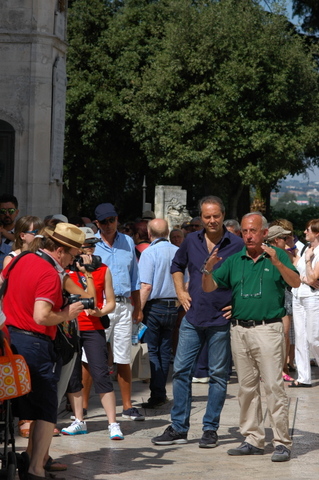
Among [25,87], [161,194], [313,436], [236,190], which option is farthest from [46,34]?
[236,190]

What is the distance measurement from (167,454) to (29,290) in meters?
2.22

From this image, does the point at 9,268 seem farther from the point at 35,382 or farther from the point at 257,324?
the point at 257,324

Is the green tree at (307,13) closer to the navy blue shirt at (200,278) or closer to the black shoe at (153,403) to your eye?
the black shoe at (153,403)

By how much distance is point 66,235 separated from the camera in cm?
611

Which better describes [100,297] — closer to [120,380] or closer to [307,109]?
[120,380]

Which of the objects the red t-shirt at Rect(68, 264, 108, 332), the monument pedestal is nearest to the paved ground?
the red t-shirt at Rect(68, 264, 108, 332)

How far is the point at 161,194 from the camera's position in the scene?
26.7 metres

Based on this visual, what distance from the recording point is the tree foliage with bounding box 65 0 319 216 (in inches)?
1353

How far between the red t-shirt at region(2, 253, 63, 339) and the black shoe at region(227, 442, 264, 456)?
7.02 feet

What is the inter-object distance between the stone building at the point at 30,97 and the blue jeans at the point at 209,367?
7973 millimetres

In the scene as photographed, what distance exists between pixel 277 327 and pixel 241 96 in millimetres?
28261

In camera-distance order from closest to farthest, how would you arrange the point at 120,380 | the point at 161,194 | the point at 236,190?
the point at 120,380 < the point at 161,194 < the point at 236,190

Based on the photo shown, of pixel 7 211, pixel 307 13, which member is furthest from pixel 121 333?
pixel 307 13

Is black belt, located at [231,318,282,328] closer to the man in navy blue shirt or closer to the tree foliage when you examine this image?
the man in navy blue shirt
